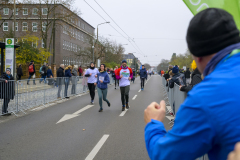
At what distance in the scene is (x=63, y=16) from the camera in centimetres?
3394

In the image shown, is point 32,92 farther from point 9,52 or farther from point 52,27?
point 52,27

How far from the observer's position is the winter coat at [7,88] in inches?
351

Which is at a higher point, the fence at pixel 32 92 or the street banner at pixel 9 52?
the street banner at pixel 9 52

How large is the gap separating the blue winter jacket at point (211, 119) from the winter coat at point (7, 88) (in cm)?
891

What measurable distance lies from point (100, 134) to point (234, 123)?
19.6 feet

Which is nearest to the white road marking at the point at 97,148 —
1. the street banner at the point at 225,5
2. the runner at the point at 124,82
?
the street banner at the point at 225,5

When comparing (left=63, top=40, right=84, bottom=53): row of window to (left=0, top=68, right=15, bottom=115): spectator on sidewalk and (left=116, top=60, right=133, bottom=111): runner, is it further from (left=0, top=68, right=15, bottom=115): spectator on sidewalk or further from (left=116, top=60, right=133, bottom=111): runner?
(left=0, top=68, right=15, bottom=115): spectator on sidewalk

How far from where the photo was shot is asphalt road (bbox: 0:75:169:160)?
5.08m

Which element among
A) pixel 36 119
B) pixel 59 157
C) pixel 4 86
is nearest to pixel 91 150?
pixel 59 157

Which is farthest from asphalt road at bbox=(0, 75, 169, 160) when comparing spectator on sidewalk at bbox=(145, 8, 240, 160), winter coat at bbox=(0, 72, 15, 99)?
spectator on sidewalk at bbox=(145, 8, 240, 160)

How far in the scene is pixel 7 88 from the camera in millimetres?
9109

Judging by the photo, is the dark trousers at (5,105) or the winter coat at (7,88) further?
the dark trousers at (5,105)

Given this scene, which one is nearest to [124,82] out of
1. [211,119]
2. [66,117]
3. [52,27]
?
[66,117]

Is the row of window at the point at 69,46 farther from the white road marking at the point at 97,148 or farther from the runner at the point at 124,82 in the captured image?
the white road marking at the point at 97,148
